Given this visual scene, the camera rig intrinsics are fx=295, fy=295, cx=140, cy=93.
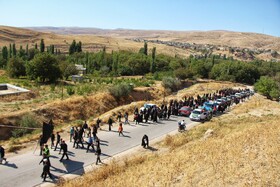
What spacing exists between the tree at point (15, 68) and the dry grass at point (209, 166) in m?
48.7

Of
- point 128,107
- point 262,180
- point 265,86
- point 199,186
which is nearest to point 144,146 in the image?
point 199,186

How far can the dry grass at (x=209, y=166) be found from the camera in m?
12.1

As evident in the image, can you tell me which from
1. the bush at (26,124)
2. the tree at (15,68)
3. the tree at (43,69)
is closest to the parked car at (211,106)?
the bush at (26,124)

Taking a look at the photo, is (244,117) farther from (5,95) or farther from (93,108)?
(5,95)

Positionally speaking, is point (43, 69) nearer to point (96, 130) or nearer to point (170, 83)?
point (170, 83)

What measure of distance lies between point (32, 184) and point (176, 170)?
653 centimetres

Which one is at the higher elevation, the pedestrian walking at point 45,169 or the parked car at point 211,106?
the pedestrian walking at point 45,169

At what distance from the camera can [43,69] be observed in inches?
2015

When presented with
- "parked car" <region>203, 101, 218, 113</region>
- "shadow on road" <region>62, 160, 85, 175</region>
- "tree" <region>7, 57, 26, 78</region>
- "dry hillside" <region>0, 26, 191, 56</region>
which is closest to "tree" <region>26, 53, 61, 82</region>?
"tree" <region>7, 57, 26, 78</region>

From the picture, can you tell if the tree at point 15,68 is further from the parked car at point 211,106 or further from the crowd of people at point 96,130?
the parked car at point 211,106

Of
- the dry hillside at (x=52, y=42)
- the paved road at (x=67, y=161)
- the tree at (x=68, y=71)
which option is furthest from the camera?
the dry hillside at (x=52, y=42)

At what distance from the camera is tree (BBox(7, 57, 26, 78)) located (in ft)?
190

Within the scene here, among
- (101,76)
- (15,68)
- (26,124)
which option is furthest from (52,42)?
(26,124)

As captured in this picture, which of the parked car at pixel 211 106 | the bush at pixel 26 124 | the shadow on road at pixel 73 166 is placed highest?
the parked car at pixel 211 106
